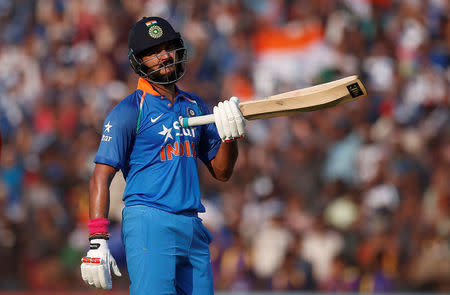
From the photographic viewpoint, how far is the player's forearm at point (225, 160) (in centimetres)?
466

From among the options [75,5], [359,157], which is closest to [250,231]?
[359,157]

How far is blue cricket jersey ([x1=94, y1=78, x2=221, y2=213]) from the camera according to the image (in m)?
4.25

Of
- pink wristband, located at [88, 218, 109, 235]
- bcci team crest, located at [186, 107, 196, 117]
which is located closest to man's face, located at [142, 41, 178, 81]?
bcci team crest, located at [186, 107, 196, 117]

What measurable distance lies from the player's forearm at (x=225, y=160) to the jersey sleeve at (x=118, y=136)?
614mm

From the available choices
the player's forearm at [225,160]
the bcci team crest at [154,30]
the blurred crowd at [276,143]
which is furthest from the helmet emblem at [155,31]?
the blurred crowd at [276,143]

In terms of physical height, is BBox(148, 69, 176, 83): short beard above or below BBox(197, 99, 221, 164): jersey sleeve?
above

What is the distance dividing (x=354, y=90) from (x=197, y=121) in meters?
0.88

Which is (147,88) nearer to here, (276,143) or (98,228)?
(98,228)

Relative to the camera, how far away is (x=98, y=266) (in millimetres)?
3984

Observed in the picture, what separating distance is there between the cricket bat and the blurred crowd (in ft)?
14.9

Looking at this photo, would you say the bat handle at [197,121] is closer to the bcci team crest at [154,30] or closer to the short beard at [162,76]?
the short beard at [162,76]

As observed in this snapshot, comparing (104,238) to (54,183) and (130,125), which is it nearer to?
(130,125)

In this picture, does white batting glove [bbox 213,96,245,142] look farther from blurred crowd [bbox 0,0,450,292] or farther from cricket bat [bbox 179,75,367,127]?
blurred crowd [bbox 0,0,450,292]

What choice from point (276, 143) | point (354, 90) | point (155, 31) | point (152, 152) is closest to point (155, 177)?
point (152, 152)
